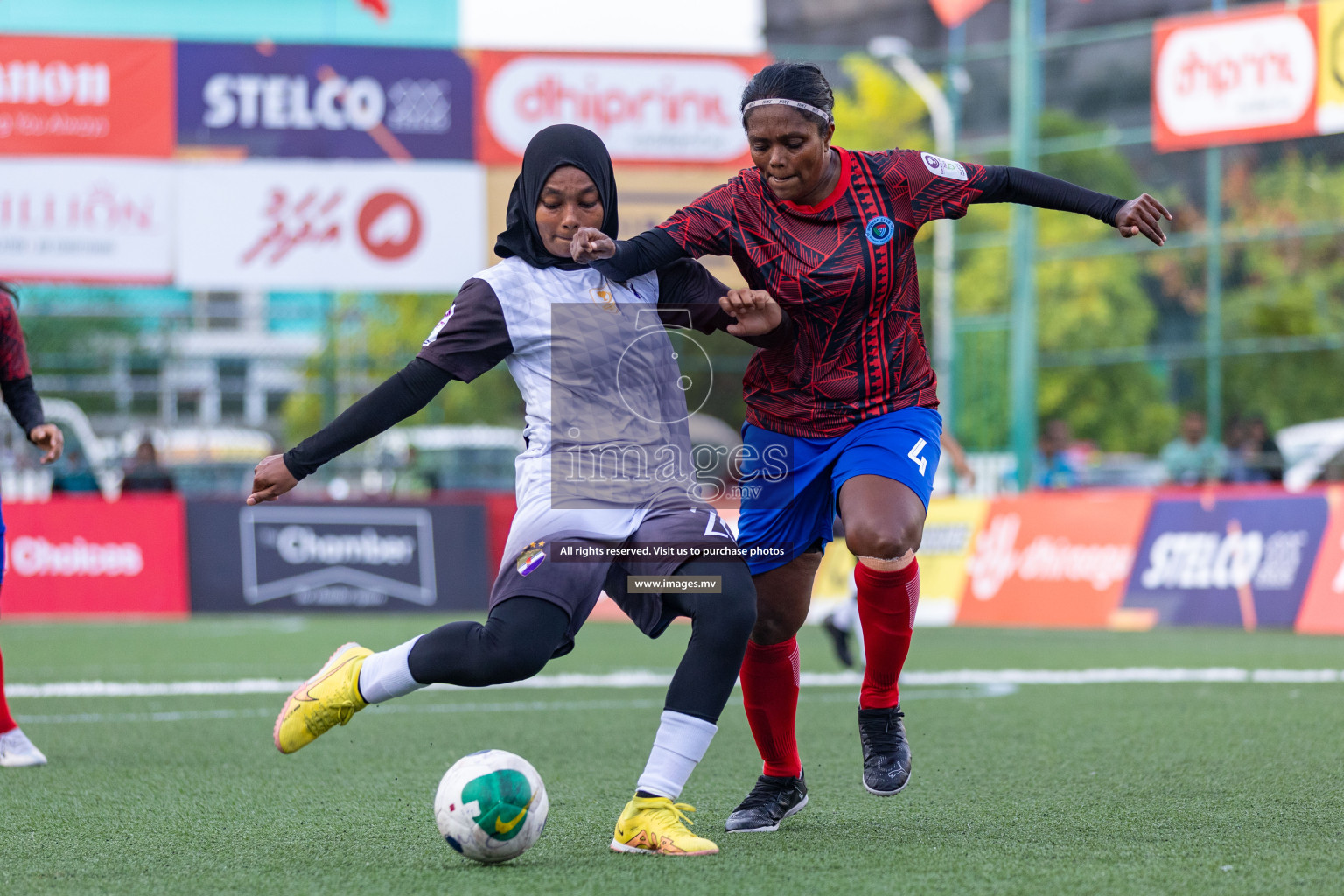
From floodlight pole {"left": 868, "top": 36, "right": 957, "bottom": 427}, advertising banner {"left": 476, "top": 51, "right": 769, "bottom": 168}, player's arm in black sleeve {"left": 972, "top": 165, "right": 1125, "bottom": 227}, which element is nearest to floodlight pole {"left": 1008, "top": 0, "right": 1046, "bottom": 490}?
floodlight pole {"left": 868, "top": 36, "right": 957, "bottom": 427}

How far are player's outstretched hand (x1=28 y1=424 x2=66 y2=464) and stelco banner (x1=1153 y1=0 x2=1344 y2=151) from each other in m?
13.8

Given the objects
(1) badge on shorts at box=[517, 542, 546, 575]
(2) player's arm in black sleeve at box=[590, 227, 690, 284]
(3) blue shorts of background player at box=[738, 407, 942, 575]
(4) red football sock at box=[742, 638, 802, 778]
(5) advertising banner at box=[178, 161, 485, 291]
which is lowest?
(4) red football sock at box=[742, 638, 802, 778]

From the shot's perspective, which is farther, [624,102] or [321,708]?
[624,102]

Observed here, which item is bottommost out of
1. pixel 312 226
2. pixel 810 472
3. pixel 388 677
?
pixel 388 677

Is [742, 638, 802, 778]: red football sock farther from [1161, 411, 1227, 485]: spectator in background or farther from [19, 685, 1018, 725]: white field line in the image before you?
[1161, 411, 1227, 485]: spectator in background

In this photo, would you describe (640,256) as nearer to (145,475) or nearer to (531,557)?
(531,557)

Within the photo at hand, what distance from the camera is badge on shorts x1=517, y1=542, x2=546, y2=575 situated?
416 cm

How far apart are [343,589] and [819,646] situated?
5.66 m

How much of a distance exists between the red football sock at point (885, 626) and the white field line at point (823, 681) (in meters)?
4.33

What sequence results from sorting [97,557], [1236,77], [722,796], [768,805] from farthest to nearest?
1. [1236,77]
2. [97,557]
3. [722,796]
4. [768,805]

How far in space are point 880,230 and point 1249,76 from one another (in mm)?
13942

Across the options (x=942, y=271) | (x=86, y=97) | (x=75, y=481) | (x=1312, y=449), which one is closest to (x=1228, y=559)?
(x=942, y=271)

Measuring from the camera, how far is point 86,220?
1744 cm

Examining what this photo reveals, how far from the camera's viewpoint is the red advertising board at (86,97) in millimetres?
17469
